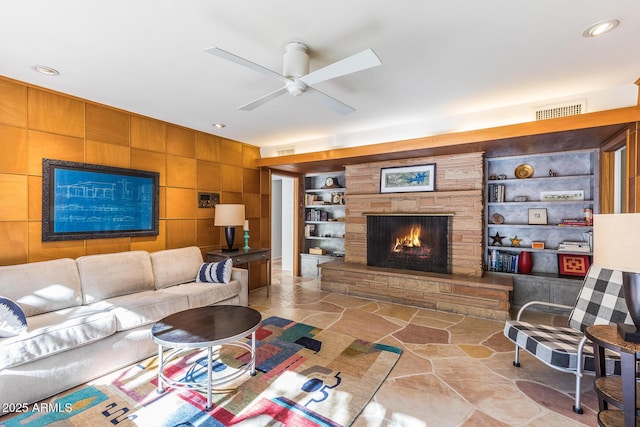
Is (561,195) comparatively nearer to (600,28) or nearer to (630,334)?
(600,28)

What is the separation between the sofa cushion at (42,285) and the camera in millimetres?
2486

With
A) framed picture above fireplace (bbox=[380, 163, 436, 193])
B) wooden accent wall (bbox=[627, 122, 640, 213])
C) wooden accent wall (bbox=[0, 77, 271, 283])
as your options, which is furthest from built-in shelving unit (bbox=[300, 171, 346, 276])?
wooden accent wall (bbox=[627, 122, 640, 213])

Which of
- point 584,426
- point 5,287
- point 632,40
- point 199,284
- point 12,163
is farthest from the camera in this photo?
point 199,284

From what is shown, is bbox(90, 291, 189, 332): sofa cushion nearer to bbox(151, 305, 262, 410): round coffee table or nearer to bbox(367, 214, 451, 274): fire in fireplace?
bbox(151, 305, 262, 410): round coffee table

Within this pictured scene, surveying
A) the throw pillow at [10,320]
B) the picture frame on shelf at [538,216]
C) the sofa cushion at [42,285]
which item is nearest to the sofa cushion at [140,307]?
the sofa cushion at [42,285]

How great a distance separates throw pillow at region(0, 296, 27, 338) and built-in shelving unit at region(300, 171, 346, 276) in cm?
464

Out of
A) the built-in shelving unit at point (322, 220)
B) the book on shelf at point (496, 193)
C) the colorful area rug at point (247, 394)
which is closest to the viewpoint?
the colorful area rug at point (247, 394)

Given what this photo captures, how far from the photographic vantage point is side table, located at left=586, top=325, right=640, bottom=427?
1.52 m

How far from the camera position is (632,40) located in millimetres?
2146

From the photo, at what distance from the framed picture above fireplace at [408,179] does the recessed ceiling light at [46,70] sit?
414 centimetres

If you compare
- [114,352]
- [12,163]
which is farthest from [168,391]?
[12,163]

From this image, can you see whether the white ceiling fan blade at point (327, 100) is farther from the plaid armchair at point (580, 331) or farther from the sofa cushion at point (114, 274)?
the sofa cushion at point (114, 274)

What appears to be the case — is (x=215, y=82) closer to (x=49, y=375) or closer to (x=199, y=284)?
(x=199, y=284)

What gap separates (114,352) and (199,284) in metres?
1.23
